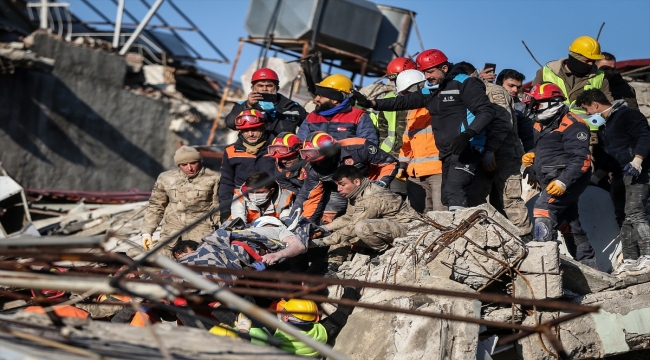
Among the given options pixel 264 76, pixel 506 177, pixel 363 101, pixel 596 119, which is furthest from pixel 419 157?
pixel 264 76

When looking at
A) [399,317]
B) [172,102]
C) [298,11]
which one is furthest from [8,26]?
[399,317]

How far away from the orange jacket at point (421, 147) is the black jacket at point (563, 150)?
3.31 feet

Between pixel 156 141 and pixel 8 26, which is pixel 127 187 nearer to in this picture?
pixel 156 141

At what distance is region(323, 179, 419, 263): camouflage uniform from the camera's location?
8000mm

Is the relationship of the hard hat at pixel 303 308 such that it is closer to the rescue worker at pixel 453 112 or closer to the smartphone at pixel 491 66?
the rescue worker at pixel 453 112

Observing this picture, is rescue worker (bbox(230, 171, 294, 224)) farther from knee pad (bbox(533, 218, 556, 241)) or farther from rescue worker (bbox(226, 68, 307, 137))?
knee pad (bbox(533, 218, 556, 241))

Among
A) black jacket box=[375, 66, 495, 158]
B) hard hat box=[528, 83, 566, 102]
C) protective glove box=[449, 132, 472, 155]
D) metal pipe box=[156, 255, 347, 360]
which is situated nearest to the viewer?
metal pipe box=[156, 255, 347, 360]

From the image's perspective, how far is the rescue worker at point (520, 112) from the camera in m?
9.91

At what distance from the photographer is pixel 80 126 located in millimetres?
18875

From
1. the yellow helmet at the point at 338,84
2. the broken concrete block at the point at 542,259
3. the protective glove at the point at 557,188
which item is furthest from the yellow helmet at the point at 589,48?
the broken concrete block at the point at 542,259

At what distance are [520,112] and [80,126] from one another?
1172cm

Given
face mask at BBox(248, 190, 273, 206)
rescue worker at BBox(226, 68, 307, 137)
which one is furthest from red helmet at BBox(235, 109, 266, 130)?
face mask at BBox(248, 190, 273, 206)

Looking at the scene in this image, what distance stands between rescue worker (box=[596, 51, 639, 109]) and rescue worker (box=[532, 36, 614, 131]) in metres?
0.32

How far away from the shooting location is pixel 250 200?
8.46 meters
